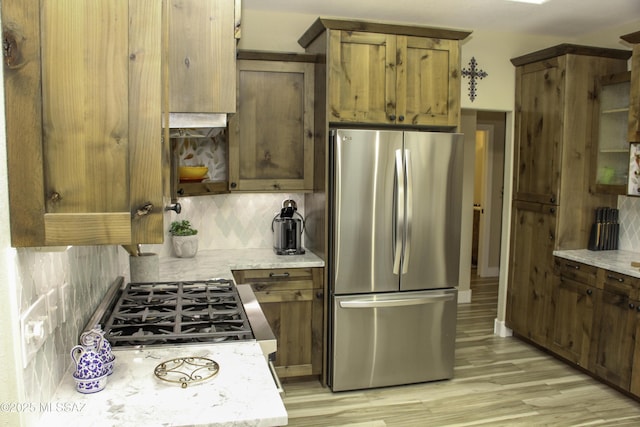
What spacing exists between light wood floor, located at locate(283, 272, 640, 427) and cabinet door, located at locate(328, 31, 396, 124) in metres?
1.90

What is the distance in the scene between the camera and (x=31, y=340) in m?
1.17

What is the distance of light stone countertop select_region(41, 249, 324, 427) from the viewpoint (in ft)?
4.13

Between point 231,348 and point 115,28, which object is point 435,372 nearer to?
point 231,348

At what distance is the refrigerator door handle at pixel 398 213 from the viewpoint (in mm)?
3457

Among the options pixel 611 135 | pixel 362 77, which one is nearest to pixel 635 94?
pixel 611 135

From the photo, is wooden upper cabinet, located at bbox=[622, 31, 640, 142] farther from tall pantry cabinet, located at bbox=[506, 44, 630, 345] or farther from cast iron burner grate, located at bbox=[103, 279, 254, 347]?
cast iron burner grate, located at bbox=[103, 279, 254, 347]

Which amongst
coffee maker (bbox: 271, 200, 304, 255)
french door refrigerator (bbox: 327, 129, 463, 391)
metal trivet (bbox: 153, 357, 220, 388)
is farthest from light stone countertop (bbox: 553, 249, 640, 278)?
metal trivet (bbox: 153, 357, 220, 388)

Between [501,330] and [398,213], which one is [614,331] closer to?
[501,330]

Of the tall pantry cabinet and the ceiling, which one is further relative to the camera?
the tall pantry cabinet

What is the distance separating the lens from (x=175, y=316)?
200 centimetres

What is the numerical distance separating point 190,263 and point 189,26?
195 centimetres

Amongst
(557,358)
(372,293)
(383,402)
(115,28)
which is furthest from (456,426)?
(115,28)

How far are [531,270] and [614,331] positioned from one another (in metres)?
0.95

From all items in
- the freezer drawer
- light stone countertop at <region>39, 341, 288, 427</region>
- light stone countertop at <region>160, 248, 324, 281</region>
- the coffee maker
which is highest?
the coffee maker
